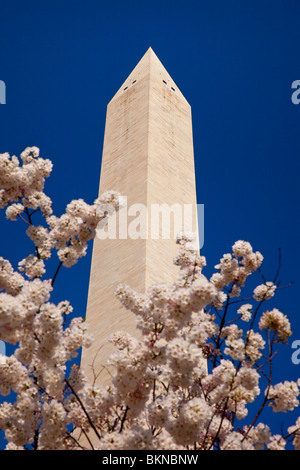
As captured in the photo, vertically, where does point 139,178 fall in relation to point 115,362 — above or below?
above

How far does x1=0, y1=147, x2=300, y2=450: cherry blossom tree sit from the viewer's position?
17.5 ft

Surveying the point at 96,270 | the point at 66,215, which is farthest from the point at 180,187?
the point at 66,215

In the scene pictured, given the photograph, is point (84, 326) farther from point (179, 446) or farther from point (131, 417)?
point (179, 446)

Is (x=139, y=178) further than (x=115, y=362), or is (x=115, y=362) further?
(x=139, y=178)

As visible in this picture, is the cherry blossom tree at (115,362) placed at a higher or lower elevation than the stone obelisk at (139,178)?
lower

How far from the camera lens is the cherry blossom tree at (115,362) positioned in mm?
5324

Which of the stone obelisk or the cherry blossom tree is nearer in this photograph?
the cherry blossom tree

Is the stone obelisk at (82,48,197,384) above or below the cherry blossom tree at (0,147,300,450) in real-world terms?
above

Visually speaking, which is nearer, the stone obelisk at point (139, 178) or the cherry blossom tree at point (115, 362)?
the cherry blossom tree at point (115, 362)

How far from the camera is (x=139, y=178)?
15.7 metres

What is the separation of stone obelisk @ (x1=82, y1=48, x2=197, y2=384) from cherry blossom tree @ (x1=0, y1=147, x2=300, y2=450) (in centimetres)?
526

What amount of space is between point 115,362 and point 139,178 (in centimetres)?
1059

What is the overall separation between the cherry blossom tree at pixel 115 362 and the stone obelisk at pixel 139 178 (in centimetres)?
526

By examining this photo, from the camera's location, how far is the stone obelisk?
44.4 feet
